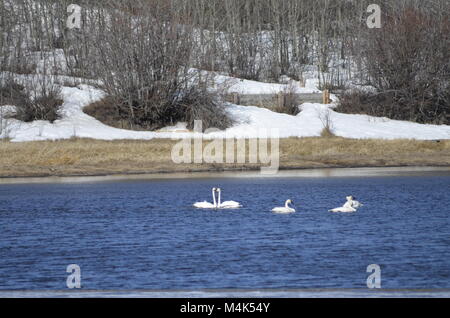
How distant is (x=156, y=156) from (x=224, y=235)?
1643 centimetres

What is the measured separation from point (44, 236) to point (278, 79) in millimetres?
40412

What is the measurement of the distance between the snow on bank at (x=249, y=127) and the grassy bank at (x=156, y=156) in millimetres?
2060

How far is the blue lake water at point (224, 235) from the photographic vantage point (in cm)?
1820

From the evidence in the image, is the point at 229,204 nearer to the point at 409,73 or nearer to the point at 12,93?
the point at 12,93

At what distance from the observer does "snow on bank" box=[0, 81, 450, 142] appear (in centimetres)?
4444

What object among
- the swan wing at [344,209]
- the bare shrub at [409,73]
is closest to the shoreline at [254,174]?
the swan wing at [344,209]

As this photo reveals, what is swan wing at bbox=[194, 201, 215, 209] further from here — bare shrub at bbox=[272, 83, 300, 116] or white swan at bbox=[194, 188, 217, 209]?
bare shrub at bbox=[272, 83, 300, 116]

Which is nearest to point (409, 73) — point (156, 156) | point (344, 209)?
point (156, 156)

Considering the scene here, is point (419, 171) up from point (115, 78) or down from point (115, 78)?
down

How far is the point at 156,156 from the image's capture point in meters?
39.4

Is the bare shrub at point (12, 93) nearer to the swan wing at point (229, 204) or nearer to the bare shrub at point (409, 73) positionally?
the bare shrub at point (409, 73)
